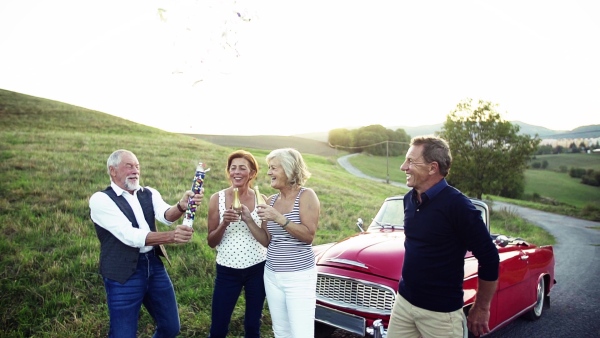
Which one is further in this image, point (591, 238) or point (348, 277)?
point (591, 238)

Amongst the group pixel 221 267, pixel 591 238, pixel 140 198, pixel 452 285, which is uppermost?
pixel 140 198

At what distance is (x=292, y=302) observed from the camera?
344cm

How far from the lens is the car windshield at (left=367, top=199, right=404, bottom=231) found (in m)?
6.13

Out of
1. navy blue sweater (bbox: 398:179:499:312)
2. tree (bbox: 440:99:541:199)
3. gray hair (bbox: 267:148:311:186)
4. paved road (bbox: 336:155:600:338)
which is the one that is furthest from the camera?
tree (bbox: 440:99:541:199)

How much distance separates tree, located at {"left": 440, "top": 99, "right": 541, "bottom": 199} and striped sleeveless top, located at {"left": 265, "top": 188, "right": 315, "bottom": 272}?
91.3ft

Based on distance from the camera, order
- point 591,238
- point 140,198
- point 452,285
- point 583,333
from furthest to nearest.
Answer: point 591,238
point 583,333
point 140,198
point 452,285

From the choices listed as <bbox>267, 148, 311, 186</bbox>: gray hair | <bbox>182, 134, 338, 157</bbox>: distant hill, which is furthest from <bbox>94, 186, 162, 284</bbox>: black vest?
<bbox>182, 134, 338, 157</bbox>: distant hill

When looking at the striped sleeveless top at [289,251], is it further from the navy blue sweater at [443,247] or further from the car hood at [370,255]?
the car hood at [370,255]

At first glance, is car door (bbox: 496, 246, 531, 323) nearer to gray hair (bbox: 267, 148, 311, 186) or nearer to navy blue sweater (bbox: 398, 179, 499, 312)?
navy blue sweater (bbox: 398, 179, 499, 312)

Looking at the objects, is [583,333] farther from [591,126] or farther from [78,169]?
[591,126]

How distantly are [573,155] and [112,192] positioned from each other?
82194 mm

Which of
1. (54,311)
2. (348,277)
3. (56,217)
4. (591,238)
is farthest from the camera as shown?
(591,238)

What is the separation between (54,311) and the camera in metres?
5.14

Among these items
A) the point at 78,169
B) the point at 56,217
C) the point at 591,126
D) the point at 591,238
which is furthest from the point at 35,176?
the point at 591,126
